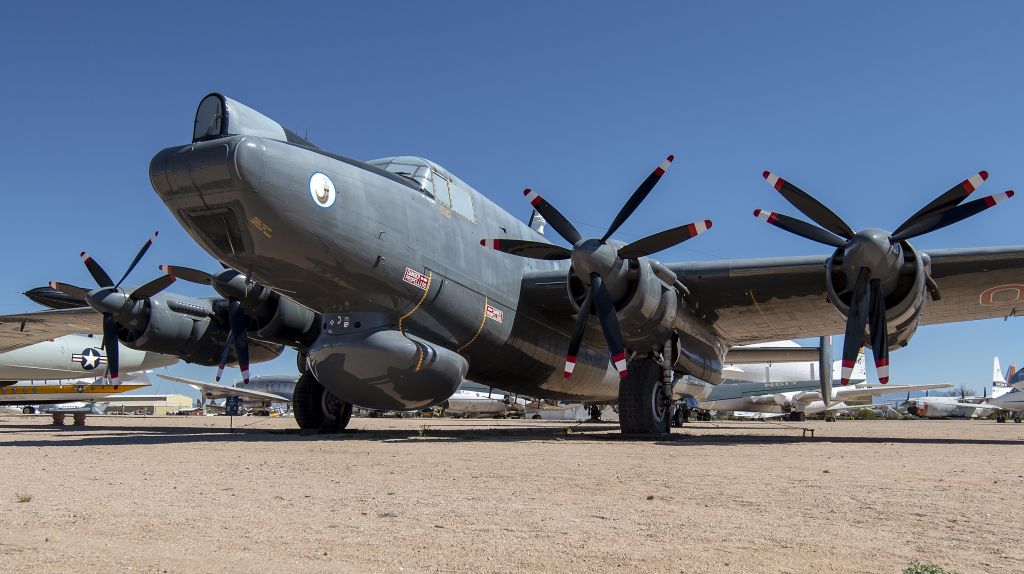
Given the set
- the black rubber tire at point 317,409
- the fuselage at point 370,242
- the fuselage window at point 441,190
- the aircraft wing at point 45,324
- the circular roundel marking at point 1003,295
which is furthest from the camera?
the aircraft wing at point 45,324

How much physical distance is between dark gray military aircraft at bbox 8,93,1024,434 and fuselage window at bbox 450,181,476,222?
0.16 feet

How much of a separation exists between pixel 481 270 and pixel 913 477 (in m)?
9.97

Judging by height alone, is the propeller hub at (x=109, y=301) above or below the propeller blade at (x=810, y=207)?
below

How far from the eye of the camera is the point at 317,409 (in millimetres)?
19812

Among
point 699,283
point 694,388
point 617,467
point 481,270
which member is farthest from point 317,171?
point 694,388

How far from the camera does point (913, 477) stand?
862cm

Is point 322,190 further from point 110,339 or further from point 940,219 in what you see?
point 940,219

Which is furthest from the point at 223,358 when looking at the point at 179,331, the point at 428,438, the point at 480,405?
the point at 480,405

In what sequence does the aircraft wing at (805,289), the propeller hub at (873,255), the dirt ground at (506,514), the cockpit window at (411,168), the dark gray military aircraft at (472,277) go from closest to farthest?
the dirt ground at (506,514) < the dark gray military aircraft at (472,277) < the propeller hub at (873,255) < the aircraft wing at (805,289) < the cockpit window at (411,168)

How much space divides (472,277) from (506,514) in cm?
1063

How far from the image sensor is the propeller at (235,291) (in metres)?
18.0

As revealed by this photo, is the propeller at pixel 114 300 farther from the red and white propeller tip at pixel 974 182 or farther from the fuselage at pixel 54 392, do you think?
the fuselage at pixel 54 392

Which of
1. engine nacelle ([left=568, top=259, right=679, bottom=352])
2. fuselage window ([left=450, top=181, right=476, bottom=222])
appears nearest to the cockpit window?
fuselage window ([left=450, top=181, right=476, bottom=222])

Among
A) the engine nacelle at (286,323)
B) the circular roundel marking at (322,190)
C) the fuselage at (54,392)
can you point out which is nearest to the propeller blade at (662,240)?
the circular roundel marking at (322,190)
